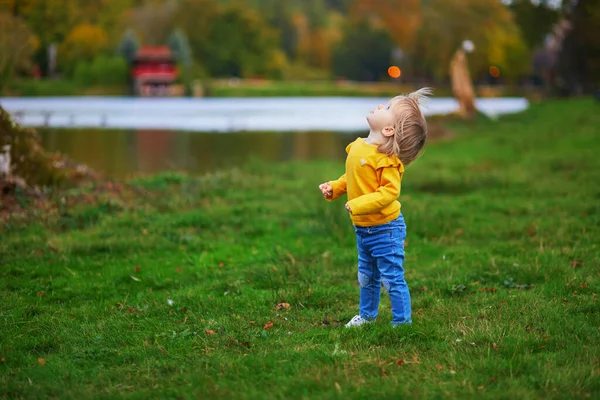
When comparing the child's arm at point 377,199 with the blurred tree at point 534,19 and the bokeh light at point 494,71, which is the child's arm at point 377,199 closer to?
the blurred tree at point 534,19

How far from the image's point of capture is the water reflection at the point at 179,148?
14.2 metres

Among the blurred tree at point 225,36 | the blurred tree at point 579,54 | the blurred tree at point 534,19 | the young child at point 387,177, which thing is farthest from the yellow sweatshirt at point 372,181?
the blurred tree at point 225,36

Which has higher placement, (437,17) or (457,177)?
(437,17)

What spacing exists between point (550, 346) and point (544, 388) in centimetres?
65

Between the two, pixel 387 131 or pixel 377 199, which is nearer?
pixel 377 199

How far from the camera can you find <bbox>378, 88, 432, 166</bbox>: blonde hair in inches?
178

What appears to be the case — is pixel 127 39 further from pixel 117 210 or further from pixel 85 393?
pixel 85 393

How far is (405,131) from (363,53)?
186ft

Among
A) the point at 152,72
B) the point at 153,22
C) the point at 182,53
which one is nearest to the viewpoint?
the point at 152,72

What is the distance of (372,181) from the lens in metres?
4.55

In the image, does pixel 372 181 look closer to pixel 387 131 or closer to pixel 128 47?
pixel 387 131

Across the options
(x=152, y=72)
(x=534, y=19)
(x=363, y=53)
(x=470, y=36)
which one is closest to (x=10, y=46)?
(x=534, y=19)

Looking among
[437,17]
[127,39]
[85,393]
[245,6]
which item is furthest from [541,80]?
[85,393]

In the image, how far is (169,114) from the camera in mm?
31172
